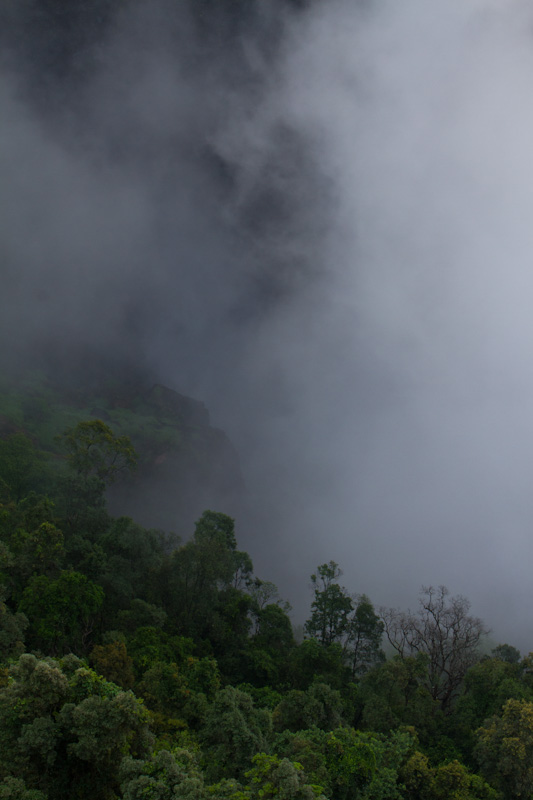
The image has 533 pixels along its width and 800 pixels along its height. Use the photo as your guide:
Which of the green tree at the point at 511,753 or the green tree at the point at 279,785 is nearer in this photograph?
the green tree at the point at 279,785

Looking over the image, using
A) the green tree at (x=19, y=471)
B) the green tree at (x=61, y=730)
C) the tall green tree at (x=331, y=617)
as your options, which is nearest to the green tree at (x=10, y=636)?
the green tree at (x=61, y=730)

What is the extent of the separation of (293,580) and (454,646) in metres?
105

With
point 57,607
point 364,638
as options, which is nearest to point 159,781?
point 57,607

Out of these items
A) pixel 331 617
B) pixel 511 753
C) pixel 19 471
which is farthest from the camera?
pixel 19 471

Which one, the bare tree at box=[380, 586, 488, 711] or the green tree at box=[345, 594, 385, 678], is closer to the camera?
the bare tree at box=[380, 586, 488, 711]

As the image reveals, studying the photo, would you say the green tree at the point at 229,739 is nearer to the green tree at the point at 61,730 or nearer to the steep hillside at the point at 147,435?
the green tree at the point at 61,730

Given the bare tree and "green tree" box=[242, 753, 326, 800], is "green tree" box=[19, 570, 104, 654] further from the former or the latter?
the bare tree

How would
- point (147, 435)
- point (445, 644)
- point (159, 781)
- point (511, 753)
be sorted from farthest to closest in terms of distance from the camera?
1. point (147, 435)
2. point (445, 644)
3. point (511, 753)
4. point (159, 781)

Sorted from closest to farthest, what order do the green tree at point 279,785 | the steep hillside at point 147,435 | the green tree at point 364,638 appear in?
the green tree at point 279,785
the green tree at point 364,638
the steep hillside at point 147,435

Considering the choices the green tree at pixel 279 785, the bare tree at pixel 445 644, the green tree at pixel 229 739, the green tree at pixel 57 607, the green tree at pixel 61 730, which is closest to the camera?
the green tree at pixel 279 785

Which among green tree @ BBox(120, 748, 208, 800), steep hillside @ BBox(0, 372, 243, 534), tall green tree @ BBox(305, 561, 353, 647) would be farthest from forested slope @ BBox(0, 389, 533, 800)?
steep hillside @ BBox(0, 372, 243, 534)

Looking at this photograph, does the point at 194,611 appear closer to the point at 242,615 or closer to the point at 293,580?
the point at 242,615

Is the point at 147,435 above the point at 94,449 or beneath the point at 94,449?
above

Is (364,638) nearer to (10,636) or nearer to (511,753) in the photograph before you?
(511,753)
